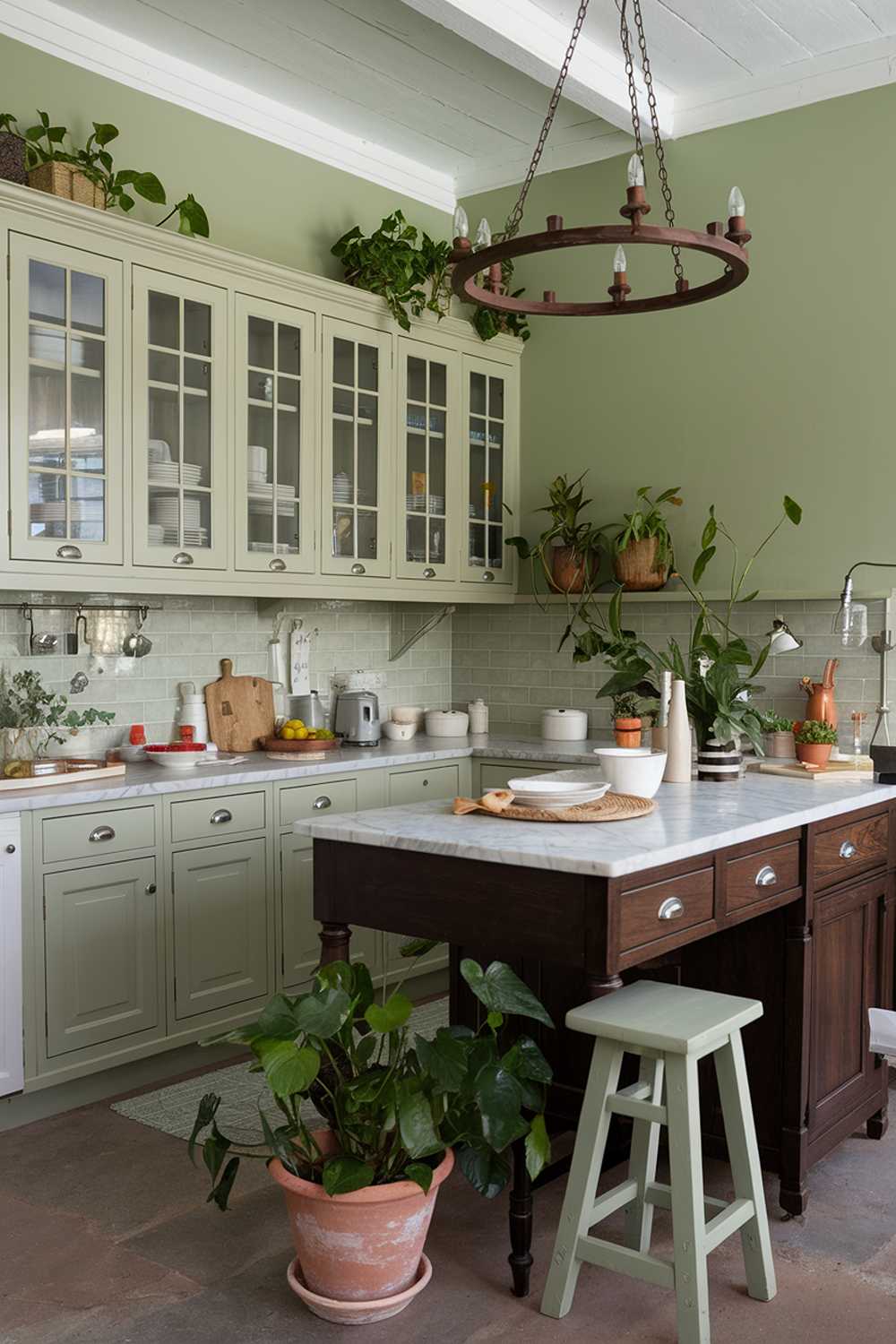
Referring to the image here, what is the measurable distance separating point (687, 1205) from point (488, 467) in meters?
3.79

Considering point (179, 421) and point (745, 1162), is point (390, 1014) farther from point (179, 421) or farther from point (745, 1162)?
point (179, 421)

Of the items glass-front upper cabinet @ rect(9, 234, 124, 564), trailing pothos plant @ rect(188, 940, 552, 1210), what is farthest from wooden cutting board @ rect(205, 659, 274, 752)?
trailing pothos plant @ rect(188, 940, 552, 1210)

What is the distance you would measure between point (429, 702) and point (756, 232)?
8.22ft

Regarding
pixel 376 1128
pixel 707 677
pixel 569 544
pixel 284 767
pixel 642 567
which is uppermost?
pixel 569 544

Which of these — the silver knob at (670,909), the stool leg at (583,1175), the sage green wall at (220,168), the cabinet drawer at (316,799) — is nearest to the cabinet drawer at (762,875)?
the silver knob at (670,909)

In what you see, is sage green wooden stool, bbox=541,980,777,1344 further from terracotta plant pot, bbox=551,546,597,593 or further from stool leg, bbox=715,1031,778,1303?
terracotta plant pot, bbox=551,546,597,593

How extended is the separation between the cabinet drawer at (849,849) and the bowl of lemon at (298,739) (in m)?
2.15

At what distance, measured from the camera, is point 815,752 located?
Answer: 4.05 metres

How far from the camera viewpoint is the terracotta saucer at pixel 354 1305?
2604mm

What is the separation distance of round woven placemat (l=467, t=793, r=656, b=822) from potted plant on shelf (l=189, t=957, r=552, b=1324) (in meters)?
0.44

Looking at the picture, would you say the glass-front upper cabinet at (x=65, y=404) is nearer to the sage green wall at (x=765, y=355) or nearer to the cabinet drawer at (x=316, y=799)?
the cabinet drawer at (x=316, y=799)

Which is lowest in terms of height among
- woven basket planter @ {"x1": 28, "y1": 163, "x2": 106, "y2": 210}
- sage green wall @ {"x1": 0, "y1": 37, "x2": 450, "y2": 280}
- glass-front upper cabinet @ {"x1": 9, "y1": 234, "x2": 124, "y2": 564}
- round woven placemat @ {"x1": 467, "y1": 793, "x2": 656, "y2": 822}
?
round woven placemat @ {"x1": 467, "y1": 793, "x2": 656, "y2": 822}

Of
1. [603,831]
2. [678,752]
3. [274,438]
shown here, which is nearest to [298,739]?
[274,438]

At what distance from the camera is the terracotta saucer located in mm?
2604
